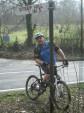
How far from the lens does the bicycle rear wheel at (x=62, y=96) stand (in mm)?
8078

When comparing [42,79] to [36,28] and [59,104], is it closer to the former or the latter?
[59,104]

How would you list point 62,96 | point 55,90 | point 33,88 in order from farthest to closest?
point 33,88 → point 62,96 → point 55,90

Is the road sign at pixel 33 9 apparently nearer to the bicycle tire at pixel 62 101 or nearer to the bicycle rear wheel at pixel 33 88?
the bicycle tire at pixel 62 101

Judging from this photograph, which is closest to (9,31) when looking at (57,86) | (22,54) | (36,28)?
(36,28)

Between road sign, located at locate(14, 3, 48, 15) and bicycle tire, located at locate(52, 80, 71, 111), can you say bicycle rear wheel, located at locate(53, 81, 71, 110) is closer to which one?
bicycle tire, located at locate(52, 80, 71, 111)

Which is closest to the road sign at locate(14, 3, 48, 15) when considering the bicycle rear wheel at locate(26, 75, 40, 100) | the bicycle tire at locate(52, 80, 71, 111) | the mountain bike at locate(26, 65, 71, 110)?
the mountain bike at locate(26, 65, 71, 110)

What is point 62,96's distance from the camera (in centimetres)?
837

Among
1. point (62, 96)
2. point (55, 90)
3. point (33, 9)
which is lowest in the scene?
point (62, 96)

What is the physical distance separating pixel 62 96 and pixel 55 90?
273 mm

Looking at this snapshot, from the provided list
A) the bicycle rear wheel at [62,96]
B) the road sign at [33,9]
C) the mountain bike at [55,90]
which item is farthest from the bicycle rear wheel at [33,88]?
the road sign at [33,9]

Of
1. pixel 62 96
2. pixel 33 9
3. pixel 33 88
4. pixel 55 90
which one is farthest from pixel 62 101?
pixel 33 9

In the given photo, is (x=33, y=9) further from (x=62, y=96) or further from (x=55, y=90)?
(x=62, y=96)

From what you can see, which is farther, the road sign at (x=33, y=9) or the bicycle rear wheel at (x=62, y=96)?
the bicycle rear wheel at (x=62, y=96)

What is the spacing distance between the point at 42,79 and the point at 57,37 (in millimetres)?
19740
